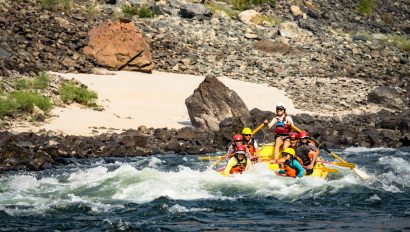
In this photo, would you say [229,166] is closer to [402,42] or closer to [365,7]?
[402,42]

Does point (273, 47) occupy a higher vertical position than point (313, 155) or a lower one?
higher

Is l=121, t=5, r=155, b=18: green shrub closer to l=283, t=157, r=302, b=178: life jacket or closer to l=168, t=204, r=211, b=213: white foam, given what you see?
l=283, t=157, r=302, b=178: life jacket

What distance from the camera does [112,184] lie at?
16469 mm

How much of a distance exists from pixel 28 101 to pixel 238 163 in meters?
9.48

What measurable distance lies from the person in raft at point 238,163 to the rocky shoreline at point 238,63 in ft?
15.7

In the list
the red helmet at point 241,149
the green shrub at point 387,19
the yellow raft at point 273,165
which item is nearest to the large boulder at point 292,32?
the green shrub at point 387,19

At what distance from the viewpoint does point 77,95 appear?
2648 cm

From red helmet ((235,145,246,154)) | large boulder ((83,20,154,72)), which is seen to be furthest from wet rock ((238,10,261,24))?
red helmet ((235,145,246,154))

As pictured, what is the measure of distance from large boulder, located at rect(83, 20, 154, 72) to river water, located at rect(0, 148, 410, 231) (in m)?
13.4

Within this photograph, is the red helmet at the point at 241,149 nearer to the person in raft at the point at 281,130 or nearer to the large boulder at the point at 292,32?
the person in raft at the point at 281,130

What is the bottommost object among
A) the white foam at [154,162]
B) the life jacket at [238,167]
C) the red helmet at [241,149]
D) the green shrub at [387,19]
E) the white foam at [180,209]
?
the white foam at [154,162]

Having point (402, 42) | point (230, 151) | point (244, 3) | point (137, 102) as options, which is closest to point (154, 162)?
point (230, 151)

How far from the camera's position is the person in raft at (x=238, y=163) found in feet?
57.6

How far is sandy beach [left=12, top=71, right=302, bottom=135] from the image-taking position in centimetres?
2439
